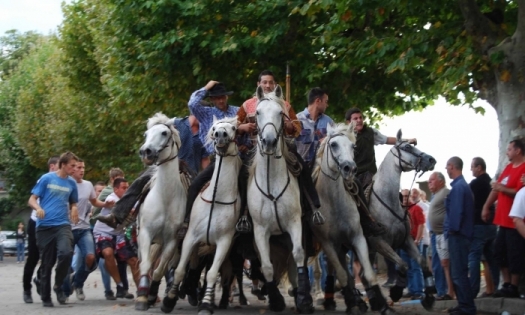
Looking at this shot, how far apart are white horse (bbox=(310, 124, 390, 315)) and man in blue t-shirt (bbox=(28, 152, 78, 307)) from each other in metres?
3.92

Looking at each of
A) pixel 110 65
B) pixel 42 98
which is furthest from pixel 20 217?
pixel 110 65

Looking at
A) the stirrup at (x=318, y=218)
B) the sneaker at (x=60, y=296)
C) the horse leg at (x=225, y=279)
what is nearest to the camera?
the stirrup at (x=318, y=218)

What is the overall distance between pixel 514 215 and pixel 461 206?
28.3 inches

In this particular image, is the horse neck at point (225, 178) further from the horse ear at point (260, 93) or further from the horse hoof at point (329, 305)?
the horse hoof at point (329, 305)

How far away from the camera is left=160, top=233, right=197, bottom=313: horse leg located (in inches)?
535

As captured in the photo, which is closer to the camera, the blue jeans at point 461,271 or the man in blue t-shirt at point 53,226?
the blue jeans at point 461,271

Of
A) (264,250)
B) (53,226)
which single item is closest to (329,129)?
(264,250)

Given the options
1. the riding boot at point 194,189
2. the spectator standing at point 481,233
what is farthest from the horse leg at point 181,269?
the spectator standing at point 481,233

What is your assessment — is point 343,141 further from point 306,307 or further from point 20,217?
point 20,217

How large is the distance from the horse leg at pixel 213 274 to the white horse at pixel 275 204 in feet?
1.49

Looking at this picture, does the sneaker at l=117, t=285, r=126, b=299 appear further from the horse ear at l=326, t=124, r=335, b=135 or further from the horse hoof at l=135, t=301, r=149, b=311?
the horse ear at l=326, t=124, r=335, b=135

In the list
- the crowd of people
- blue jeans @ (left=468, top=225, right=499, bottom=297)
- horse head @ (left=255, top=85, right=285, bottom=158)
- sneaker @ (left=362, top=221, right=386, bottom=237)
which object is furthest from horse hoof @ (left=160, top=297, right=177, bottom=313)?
blue jeans @ (left=468, top=225, right=499, bottom=297)

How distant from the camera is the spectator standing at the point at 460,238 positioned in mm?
13016

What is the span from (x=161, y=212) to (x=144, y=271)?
82cm
